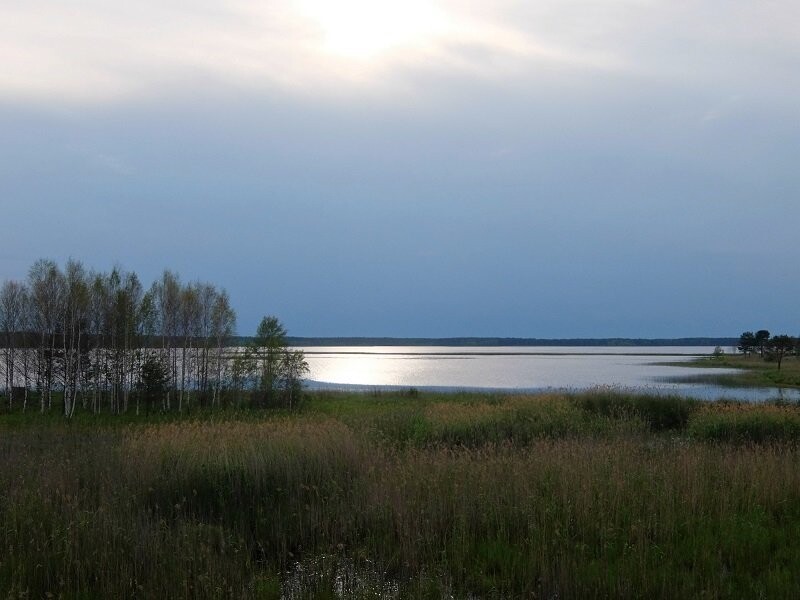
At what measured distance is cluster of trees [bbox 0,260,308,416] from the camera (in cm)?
3422

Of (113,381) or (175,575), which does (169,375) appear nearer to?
(113,381)

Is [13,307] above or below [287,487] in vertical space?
above

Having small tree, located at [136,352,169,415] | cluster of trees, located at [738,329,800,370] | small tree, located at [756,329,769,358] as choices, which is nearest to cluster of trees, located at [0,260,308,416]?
small tree, located at [136,352,169,415]

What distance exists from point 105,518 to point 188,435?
644 centimetres

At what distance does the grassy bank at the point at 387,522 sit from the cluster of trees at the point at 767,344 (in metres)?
85.4

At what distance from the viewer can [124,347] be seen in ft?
118

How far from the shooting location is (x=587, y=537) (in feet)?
25.8

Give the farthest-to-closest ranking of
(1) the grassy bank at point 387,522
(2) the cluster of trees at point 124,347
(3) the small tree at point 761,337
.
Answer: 1. (3) the small tree at point 761,337
2. (2) the cluster of trees at point 124,347
3. (1) the grassy bank at point 387,522

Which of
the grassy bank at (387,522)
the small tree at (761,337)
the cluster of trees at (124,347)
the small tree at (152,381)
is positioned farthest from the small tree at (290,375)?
the small tree at (761,337)

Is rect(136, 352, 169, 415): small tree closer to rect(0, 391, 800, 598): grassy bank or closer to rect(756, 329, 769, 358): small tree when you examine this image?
rect(0, 391, 800, 598): grassy bank

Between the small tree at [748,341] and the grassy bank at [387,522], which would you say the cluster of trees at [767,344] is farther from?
the grassy bank at [387,522]

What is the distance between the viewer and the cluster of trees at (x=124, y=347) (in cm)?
3422

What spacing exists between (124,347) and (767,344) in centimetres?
10023

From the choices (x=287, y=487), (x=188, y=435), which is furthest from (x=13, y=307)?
(x=287, y=487)
